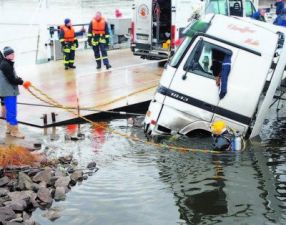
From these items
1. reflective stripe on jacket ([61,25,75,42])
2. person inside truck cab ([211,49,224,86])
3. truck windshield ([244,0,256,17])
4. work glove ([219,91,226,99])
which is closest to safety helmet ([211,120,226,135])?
work glove ([219,91,226,99])

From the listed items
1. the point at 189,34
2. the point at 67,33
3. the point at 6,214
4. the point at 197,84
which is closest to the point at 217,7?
the point at 67,33

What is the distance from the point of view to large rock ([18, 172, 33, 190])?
723 cm

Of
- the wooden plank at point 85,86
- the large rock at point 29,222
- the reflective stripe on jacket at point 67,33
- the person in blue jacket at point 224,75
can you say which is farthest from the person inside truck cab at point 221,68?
the reflective stripe on jacket at point 67,33

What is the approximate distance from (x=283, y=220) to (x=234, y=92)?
3.09 m

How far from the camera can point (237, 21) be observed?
9383mm

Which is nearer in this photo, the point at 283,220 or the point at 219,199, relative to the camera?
the point at 283,220

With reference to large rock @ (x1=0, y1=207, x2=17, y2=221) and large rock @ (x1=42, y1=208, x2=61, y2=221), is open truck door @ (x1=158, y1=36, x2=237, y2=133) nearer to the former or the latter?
large rock @ (x1=42, y1=208, x2=61, y2=221)

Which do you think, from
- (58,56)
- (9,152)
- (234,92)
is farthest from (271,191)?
(58,56)

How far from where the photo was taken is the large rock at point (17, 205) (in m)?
6.52

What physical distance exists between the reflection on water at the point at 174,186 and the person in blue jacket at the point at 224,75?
1110 mm

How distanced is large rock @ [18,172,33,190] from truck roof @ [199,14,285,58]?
4221mm

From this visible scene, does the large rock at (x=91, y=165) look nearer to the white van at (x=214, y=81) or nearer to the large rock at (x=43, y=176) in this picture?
the large rock at (x=43, y=176)

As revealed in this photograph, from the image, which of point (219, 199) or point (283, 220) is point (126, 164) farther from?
point (283, 220)

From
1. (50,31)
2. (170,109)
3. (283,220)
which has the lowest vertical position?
(283,220)
